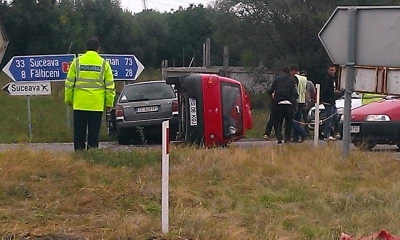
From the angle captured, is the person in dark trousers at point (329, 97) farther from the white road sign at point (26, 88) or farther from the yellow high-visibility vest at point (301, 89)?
the white road sign at point (26, 88)

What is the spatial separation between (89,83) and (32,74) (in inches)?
362

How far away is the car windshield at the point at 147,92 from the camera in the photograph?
1727cm

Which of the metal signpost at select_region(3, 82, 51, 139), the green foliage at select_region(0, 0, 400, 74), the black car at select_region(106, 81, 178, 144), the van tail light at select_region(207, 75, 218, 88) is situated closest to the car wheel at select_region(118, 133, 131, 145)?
the black car at select_region(106, 81, 178, 144)

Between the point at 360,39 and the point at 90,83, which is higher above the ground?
the point at 360,39

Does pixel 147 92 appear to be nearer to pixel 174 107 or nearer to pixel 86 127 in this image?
pixel 174 107

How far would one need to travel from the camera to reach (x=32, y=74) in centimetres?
1911

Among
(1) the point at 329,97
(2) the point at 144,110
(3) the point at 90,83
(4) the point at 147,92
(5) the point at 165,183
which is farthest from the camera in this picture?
(4) the point at 147,92

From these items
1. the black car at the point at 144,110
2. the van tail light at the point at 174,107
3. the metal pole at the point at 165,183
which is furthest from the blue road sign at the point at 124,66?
the metal pole at the point at 165,183

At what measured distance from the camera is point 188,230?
6664mm

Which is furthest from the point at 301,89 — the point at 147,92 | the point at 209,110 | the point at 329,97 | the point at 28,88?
the point at 28,88

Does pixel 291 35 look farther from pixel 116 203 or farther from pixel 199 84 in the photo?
pixel 116 203

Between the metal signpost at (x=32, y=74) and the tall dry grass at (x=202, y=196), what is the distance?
900cm

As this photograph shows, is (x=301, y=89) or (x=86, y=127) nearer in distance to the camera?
(x=86, y=127)

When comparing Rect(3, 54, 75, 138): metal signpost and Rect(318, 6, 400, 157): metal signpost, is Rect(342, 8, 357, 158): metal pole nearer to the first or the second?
Rect(318, 6, 400, 157): metal signpost
